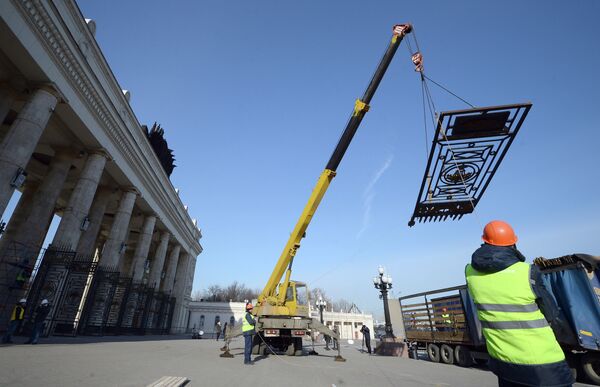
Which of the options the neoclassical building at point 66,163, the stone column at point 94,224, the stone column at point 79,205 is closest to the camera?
the neoclassical building at point 66,163

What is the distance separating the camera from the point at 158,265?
27031mm

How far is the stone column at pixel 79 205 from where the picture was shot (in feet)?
46.9

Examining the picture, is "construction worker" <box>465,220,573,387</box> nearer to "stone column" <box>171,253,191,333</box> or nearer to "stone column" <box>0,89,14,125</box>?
"stone column" <box>0,89,14,125</box>

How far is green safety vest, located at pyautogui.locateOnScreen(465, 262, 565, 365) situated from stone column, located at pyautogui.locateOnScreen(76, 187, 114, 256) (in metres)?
21.0

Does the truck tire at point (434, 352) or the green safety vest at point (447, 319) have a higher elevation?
the green safety vest at point (447, 319)

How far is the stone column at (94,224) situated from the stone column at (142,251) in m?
3.23

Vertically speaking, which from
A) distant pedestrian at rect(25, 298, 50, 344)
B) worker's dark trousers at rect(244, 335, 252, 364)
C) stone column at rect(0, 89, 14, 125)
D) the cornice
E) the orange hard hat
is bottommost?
worker's dark trousers at rect(244, 335, 252, 364)

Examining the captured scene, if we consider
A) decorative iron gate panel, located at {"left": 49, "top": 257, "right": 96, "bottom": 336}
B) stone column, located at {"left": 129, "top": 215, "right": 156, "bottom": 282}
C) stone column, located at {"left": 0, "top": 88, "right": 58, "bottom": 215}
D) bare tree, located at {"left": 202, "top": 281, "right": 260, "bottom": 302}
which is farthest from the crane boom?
bare tree, located at {"left": 202, "top": 281, "right": 260, "bottom": 302}

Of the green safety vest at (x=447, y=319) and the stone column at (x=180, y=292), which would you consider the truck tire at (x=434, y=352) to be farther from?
the stone column at (x=180, y=292)

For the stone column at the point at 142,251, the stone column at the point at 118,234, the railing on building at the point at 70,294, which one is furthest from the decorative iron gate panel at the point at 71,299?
the stone column at the point at 142,251

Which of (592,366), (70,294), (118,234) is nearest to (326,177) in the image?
(592,366)

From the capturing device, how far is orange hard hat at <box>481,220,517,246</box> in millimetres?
2631

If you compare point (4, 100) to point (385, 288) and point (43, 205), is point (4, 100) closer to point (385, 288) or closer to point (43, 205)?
point (43, 205)

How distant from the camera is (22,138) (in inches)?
429
